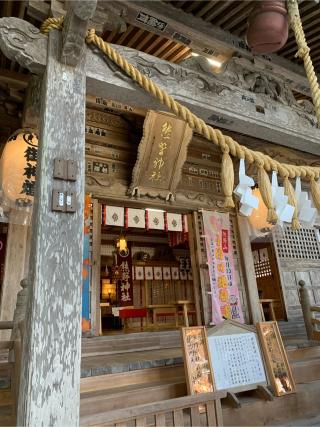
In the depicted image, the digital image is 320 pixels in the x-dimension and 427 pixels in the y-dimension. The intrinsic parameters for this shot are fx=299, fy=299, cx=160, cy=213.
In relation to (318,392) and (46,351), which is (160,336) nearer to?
(318,392)

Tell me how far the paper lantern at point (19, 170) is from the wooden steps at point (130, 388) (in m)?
2.82

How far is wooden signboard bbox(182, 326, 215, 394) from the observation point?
310 centimetres

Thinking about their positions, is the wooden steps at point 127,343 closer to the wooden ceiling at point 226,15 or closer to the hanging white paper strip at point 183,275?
the wooden ceiling at point 226,15

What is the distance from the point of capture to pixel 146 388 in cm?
302

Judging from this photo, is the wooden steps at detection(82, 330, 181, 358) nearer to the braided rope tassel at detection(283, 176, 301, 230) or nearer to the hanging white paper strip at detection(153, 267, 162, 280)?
the braided rope tassel at detection(283, 176, 301, 230)

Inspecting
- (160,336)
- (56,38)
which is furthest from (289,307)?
(56,38)

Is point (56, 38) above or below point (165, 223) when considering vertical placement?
above

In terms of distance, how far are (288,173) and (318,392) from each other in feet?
8.65

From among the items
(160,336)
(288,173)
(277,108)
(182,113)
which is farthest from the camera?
(160,336)

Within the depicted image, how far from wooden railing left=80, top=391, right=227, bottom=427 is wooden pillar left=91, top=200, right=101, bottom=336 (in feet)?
9.56

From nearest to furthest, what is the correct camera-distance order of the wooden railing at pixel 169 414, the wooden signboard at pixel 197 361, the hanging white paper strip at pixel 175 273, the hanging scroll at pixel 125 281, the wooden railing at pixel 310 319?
the wooden railing at pixel 169 414, the wooden signboard at pixel 197 361, the wooden railing at pixel 310 319, the hanging scroll at pixel 125 281, the hanging white paper strip at pixel 175 273

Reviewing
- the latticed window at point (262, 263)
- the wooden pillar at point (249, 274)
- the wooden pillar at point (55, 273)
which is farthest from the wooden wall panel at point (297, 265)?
the wooden pillar at point (55, 273)

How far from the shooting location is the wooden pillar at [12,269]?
487 cm

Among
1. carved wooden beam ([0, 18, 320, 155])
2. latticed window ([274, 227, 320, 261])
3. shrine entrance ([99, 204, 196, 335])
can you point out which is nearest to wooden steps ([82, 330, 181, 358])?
carved wooden beam ([0, 18, 320, 155])
